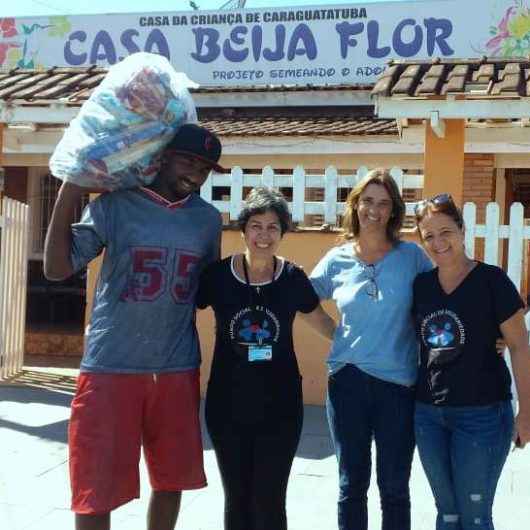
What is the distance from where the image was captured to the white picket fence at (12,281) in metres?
7.70

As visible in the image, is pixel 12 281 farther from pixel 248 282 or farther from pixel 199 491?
pixel 248 282

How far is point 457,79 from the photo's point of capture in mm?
6254

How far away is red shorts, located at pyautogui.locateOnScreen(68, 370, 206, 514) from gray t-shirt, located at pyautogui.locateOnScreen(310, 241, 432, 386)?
63 centimetres

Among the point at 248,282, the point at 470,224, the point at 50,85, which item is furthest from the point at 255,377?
the point at 50,85

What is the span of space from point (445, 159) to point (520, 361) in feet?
12.2

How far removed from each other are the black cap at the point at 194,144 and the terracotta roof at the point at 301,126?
6048 mm

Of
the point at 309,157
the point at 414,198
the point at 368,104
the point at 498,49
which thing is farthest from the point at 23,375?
the point at 498,49

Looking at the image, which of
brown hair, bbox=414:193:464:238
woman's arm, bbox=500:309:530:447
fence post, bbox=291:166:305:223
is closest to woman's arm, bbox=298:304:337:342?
Result: brown hair, bbox=414:193:464:238

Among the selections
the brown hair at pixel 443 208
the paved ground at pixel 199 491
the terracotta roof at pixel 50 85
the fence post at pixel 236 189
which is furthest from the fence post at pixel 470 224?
the brown hair at pixel 443 208

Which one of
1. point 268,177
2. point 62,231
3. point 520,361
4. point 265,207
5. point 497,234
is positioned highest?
point 268,177

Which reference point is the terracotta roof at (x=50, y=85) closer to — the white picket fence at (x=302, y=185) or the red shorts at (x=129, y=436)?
the white picket fence at (x=302, y=185)

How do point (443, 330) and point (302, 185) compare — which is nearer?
point (443, 330)

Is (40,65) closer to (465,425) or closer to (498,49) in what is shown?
(498,49)

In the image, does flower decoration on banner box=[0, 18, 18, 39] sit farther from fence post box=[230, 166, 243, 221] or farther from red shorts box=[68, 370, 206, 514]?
red shorts box=[68, 370, 206, 514]
